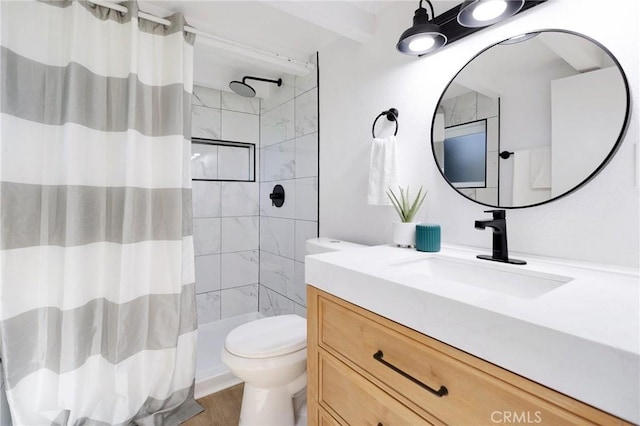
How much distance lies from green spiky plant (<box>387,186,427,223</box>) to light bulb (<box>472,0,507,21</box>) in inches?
26.1

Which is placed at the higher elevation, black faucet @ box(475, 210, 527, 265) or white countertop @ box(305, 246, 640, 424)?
black faucet @ box(475, 210, 527, 265)

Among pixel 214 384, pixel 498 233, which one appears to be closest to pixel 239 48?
pixel 498 233

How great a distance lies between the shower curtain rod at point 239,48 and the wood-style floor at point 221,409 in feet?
6.58

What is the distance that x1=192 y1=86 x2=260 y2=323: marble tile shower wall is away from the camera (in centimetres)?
242

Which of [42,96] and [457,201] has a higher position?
[42,96]

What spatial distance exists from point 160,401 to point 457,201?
1.72 metres

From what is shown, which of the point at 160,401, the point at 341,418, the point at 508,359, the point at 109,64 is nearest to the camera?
the point at 508,359

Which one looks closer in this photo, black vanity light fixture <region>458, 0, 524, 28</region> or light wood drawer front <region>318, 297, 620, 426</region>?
light wood drawer front <region>318, 297, 620, 426</region>

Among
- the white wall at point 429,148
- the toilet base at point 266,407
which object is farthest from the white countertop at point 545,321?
the toilet base at point 266,407

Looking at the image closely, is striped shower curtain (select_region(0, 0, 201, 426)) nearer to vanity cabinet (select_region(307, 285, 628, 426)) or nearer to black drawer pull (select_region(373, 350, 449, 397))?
vanity cabinet (select_region(307, 285, 628, 426))

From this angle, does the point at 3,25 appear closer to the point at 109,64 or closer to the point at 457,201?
the point at 109,64

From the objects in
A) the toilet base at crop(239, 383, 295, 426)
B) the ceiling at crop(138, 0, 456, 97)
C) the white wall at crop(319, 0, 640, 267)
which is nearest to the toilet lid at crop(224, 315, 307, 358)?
the toilet base at crop(239, 383, 295, 426)

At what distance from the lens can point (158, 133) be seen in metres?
1.46

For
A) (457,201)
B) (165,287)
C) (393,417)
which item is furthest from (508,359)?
(165,287)
